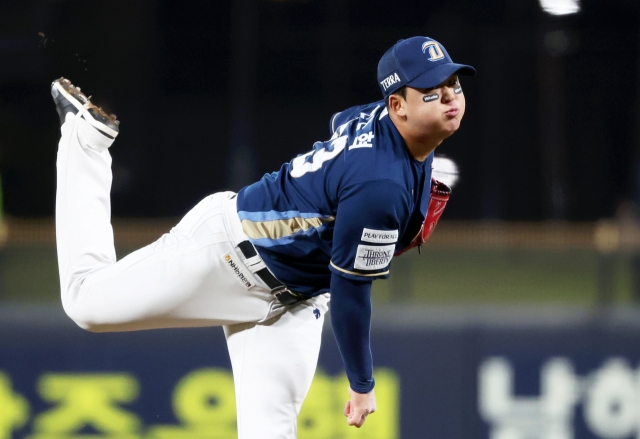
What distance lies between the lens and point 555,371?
4.21 meters

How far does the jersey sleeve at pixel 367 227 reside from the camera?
227cm

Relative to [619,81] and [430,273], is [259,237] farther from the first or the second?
[619,81]

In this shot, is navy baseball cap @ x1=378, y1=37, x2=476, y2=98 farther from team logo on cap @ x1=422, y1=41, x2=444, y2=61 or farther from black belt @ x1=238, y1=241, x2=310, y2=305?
black belt @ x1=238, y1=241, x2=310, y2=305

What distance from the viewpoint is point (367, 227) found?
7.47ft

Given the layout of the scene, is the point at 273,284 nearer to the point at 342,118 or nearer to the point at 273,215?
the point at 273,215

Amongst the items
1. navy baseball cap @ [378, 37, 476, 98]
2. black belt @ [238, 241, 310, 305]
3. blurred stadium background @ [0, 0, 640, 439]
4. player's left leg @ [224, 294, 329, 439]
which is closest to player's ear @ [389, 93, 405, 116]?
navy baseball cap @ [378, 37, 476, 98]

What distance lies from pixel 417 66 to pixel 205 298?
90 centimetres

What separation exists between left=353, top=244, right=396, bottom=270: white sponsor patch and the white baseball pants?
39 centimetres

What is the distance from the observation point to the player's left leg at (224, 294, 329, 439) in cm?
270

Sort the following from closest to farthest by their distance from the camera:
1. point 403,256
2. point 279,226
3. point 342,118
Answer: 1. point 279,226
2. point 342,118
3. point 403,256

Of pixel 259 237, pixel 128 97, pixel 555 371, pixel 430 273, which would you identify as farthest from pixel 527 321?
pixel 128 97

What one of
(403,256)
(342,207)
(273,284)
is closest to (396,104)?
(342,207)

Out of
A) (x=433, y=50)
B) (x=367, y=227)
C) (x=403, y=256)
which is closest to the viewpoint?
(x=367, y=227)

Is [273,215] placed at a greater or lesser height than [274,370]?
greater
